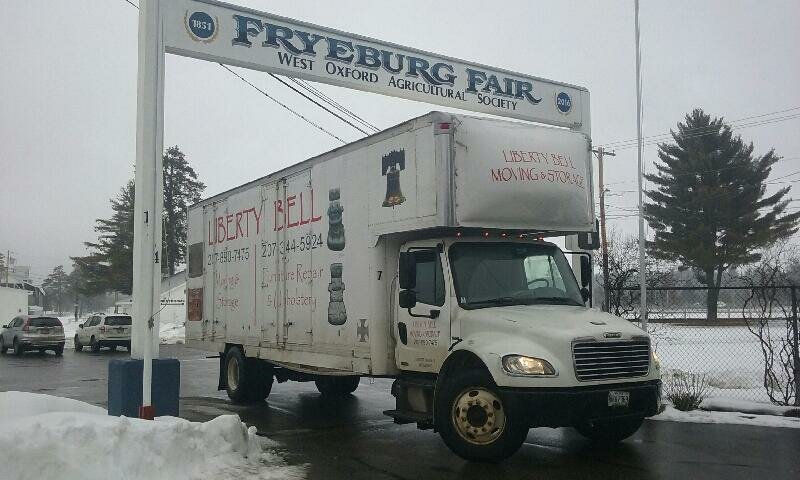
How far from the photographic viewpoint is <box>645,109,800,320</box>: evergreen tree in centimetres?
4541

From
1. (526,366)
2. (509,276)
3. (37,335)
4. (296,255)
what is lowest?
(37,335)

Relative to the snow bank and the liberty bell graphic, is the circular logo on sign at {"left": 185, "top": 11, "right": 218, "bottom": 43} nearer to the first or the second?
the liberty bell graphic

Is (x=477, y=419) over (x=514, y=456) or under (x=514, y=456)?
over

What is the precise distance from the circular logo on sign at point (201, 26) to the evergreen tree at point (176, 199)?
5009 centimetres

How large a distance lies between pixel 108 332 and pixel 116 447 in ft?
82.9

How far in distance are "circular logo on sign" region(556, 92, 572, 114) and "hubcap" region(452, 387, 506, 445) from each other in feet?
26.9

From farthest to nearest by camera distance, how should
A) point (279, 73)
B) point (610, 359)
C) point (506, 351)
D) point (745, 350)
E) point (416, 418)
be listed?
point (745, 350) → point (279, 73) → point (416, 418) → point (610, 359) → point (506, 351)

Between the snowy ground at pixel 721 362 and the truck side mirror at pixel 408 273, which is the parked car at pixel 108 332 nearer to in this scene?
the snowy ground at pixel 721 362

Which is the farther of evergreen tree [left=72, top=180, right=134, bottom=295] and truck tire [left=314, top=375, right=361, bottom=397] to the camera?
evergreen tree [left=72, top=180, right=134, bottom=295]

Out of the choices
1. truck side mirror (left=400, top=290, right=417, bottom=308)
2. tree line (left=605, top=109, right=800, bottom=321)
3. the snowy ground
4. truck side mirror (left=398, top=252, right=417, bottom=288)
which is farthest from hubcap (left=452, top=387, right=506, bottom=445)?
tree line (left=605, top=109, right=800, bottom=321)

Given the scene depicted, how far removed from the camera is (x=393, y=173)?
8.97 meters

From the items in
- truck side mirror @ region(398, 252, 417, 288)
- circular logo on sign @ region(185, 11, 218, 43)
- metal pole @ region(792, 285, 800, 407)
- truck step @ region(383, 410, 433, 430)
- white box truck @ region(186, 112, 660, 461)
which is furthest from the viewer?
metal pole @ region(792, 285, 800, 407)

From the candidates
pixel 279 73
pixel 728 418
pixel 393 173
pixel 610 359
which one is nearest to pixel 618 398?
pixel 610 359

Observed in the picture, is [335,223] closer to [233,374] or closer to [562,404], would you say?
[562,404]
